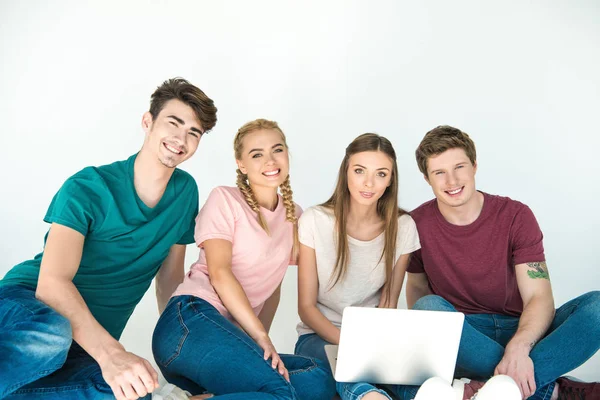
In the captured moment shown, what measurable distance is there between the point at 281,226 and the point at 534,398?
111cm

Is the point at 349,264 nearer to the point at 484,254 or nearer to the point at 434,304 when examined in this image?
the point at 434,304

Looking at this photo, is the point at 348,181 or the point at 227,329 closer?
the point at 227,329

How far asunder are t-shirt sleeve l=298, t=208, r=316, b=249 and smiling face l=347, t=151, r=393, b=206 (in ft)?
0.64

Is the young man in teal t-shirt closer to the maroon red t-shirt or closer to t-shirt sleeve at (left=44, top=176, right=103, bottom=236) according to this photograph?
t-shirt sleeve at (left=44, top=176, right=103, bottom=236)

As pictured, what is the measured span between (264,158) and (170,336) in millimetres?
766

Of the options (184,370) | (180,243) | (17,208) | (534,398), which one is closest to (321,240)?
(180,243)

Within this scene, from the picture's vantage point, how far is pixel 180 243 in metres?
2.69

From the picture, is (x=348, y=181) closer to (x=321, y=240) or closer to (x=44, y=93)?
(x=321, y=240)

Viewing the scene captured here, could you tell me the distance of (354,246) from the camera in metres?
2.72

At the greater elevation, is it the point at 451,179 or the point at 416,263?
the point at 451,179

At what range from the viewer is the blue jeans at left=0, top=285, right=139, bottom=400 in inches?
74.6

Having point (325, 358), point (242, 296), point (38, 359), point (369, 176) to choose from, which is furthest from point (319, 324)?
point (38, 359)

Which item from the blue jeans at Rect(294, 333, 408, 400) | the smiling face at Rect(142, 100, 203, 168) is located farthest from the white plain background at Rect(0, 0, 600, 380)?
the smiling face at Rect(142, 100, 203, 168)

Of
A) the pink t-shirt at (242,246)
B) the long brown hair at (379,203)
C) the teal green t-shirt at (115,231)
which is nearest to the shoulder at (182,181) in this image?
the teal green t-shirt at (115,231)
